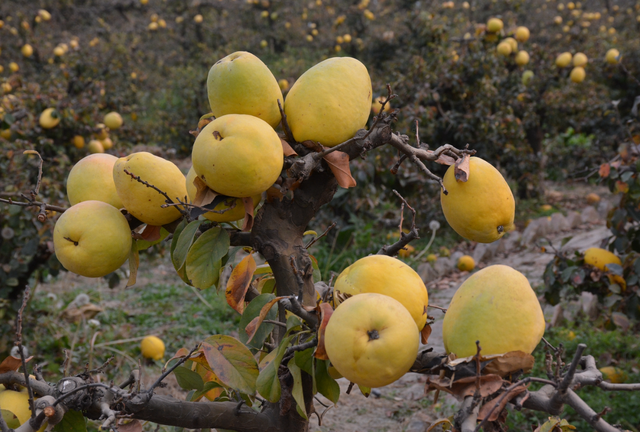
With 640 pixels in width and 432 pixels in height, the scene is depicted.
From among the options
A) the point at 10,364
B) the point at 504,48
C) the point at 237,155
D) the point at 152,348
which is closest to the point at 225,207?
the point at 237,155

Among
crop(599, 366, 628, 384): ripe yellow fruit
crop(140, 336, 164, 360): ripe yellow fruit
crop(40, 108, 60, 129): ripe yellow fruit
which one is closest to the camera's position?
crop(599, 366, 628, 384): ripe yellow fruit

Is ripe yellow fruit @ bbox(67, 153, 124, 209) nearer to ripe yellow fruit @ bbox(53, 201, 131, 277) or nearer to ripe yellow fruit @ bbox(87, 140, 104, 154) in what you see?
ripe yellow fruit @ bbox(53, 201, 131, 277)

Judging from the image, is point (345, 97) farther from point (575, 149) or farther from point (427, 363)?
point (575, 149)

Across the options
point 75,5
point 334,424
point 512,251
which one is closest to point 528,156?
point 512,251

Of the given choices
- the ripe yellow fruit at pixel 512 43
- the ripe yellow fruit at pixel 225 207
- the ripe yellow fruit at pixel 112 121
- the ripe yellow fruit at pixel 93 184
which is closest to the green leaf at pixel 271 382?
the ripe yellow fruit at pixel 225 207

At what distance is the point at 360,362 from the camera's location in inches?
28.4

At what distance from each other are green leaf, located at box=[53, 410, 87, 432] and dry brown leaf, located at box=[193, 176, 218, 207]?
534mm

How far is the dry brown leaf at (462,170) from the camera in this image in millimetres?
891

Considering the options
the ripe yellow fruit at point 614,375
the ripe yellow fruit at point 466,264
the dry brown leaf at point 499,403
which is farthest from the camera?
the ripe yellow fruit at point 466,264

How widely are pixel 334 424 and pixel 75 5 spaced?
1092 cm

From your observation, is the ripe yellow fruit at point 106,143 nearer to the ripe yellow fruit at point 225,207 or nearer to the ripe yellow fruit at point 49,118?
the ripe yellow fruit at point 49,118

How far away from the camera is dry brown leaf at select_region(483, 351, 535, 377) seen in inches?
28.5

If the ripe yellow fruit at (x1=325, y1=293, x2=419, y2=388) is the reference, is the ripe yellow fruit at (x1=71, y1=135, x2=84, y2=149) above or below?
below

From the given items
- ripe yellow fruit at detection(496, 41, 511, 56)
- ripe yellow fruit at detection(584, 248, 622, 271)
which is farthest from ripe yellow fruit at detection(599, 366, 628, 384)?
ripe yellow fruit at detection(496, 41, 511, 56)
